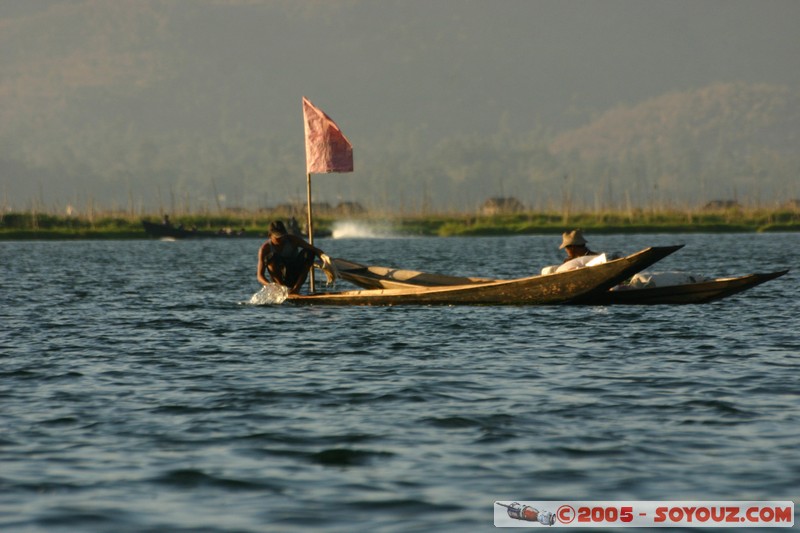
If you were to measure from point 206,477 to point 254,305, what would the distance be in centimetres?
1355

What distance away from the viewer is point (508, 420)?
9.21m

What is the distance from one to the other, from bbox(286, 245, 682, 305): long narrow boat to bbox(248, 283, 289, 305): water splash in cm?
19

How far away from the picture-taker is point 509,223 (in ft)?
327

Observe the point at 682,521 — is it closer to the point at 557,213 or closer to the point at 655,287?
the point at 655,287

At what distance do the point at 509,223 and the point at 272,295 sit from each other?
265ft

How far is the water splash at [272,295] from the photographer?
19.8m

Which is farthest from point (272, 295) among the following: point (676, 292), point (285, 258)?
point (676, 292)

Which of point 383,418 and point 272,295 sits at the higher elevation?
point 272,295

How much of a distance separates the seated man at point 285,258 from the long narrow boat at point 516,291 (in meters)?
0.35

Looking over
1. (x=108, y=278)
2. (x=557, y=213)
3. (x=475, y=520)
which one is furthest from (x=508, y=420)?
(x=557, y=213)

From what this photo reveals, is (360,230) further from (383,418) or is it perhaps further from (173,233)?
(383,418)

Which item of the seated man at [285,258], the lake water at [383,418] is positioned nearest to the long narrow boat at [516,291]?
the seated man at [285,258]

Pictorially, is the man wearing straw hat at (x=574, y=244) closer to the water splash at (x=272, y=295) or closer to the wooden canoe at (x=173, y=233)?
the water splash at (x=272, y=295)

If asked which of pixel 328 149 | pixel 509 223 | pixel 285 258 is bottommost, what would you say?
pixel 509 223
